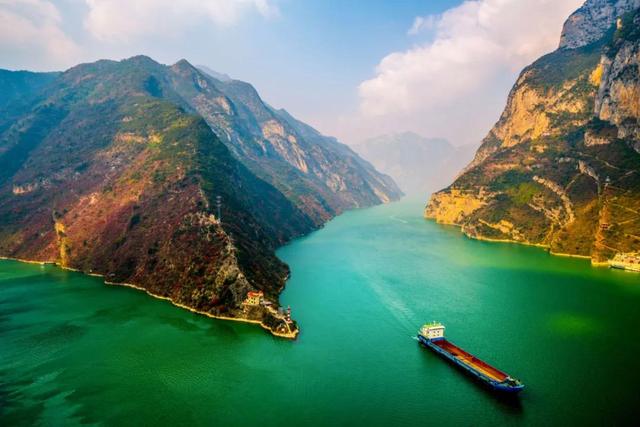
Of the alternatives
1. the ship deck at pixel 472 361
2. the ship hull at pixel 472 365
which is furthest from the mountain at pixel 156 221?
the ship deck at pixel 472 361

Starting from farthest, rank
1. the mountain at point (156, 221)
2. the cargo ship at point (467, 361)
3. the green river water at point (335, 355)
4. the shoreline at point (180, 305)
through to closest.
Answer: the mountain at point (156, 221)
the shoreline at point (180, 305)
the cargo ship at point (467, 361)
the green river water at point (335, 355)

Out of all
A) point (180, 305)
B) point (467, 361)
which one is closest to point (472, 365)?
point (467, 361)

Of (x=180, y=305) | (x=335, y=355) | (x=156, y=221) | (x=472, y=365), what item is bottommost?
(x=335, y=355)

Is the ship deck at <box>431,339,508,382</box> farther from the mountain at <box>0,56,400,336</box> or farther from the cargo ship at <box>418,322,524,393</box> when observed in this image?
the mountain at <box>0,56,400,336</box>

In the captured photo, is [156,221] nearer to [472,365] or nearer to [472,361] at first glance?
[472,361]

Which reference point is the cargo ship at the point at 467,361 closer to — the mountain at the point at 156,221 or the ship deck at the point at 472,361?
the ship deck at the point at 472,361

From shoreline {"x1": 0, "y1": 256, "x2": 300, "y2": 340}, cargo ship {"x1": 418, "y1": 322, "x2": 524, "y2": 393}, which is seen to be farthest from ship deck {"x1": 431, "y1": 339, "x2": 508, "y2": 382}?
shoreline {"x1": 0, "y1": 256, "x2": 300, "y2": 340}

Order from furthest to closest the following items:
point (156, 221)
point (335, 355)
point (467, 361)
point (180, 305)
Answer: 1. point (156, 221)
2. point (180, 305)
3. point (335, 355)
4. point (467, 361)
